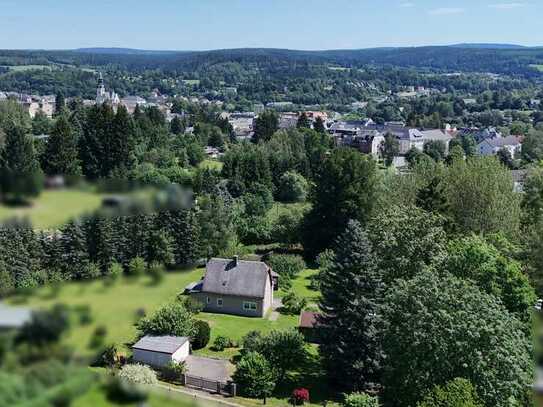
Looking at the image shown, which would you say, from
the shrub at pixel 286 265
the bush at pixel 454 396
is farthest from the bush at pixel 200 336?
the bush at pixel 454 396

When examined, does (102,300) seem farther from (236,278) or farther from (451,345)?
(236,278)

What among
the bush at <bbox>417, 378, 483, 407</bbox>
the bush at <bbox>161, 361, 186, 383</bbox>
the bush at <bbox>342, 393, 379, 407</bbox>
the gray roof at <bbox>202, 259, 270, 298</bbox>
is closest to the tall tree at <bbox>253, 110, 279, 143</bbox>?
the gray roof at <bbox>202, 259, 270, 298</bbox>

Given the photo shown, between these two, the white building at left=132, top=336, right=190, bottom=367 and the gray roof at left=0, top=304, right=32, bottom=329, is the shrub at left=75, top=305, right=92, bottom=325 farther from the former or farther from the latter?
the white building at left=132, top=336, right=190, bottom=367

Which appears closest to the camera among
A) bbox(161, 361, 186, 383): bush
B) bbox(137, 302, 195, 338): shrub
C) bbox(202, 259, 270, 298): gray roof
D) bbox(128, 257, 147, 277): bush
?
bbox(128, 257, 147, 277): bush

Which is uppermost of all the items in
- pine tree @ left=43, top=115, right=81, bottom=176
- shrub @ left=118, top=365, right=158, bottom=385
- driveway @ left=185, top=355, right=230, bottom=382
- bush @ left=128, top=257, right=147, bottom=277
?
bush @ left=128, top=257, right=147, bottom=277

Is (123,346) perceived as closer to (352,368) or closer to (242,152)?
(352,368)

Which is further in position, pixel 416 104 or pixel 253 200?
pixel 416 104

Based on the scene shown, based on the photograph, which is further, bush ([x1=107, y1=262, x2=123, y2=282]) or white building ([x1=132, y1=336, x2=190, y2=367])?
white building ([x1=132, y1=336, x2=190, y2=367])

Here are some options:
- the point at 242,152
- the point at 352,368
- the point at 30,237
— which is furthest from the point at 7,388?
the point at 242,152
